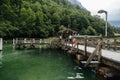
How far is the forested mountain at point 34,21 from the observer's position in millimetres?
38244

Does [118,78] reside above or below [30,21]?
below

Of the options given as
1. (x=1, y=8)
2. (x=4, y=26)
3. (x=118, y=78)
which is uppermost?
(x=1, y=8)

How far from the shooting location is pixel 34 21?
83812mm

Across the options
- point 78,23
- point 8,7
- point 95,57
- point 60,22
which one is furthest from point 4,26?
point 78,23

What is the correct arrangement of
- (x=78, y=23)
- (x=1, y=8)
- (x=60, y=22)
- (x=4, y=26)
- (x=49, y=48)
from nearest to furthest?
1. (x=1, y=8)
2. (x=4, y=26)
3. (x=49, y=48)
4. (x=60, y=22)
5. (x=78, y=23)

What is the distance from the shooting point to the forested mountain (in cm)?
3824

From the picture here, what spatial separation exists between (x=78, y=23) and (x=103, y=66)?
4115 inches

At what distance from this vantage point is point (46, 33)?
290ft

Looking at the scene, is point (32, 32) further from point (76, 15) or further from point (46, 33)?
point (76, 15)

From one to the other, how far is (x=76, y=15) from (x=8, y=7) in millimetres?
84338

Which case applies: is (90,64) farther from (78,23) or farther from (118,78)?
(78,23)

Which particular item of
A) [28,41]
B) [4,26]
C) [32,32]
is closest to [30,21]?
[32,32]

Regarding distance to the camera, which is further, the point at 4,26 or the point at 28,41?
the point at 28,41

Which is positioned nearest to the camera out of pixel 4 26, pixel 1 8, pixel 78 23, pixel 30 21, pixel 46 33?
pixel 1 8
